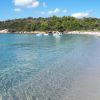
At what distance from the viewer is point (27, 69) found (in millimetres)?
23516

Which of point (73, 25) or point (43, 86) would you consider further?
point (73, 25)

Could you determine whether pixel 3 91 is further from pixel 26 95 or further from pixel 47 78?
pixel 47 78

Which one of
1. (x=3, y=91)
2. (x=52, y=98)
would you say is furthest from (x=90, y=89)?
(x=3, y=91)

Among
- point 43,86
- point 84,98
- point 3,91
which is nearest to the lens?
point 84,98

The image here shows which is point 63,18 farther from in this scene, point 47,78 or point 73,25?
point 47,78

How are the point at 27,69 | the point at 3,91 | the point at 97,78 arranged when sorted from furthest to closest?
Answer: the point at 27,69 < the point at 97,78 < the point at 3,91

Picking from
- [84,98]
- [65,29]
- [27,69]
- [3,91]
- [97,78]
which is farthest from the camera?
[65,29]

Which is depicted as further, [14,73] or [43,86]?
[14,73]

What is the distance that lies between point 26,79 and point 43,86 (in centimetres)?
264

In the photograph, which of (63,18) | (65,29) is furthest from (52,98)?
(63,18)

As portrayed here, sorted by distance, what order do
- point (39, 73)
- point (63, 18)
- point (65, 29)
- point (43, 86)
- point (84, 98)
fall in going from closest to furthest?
point (84, 98) → point (43, 86) → point (39, 73) → point (65, 29) → point (63, 18)

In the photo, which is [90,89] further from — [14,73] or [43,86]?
[14,73]

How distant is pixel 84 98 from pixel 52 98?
174cm

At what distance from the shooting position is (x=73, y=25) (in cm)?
17800
